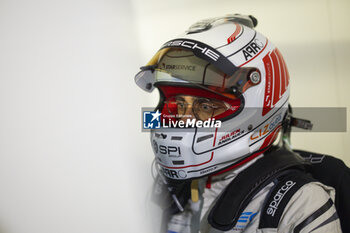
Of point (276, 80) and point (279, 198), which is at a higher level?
point (276, 80)

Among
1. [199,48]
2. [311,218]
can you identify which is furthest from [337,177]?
[199,48]

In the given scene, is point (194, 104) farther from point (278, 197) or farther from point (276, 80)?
point (278, 197)

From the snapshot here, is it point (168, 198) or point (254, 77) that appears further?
point (168, 198)

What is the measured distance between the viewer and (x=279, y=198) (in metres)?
0.78

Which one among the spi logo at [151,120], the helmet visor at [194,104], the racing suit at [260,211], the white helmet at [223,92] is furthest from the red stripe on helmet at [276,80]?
the spi logo at [151,120]

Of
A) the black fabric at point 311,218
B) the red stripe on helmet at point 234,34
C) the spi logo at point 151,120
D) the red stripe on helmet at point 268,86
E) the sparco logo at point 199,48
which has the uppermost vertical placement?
the red stripe on helmet at point 234,34

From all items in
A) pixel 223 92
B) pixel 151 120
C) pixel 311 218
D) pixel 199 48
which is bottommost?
pixel 311 218

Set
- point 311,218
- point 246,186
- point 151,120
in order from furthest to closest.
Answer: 1. point 151,120
2. point 246,186
3. point 311,218

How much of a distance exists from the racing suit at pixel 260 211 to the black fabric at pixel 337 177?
0.16 feet

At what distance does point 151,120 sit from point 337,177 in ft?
1.96

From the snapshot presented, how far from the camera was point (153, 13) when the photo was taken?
4.04 ft

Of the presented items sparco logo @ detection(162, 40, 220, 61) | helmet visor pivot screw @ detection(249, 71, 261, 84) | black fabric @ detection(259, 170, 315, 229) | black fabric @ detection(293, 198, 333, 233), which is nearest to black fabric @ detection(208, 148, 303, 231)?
black fabric @ detection(259, 170, 315, 229)

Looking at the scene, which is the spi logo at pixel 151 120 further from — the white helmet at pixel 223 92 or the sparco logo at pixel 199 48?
the sparco logo at pixel 199 48

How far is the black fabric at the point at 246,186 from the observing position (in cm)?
80
